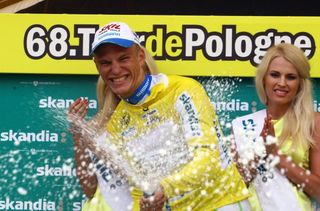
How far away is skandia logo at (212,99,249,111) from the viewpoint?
3.40 meters

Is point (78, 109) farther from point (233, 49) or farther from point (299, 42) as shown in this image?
point (299, 42)

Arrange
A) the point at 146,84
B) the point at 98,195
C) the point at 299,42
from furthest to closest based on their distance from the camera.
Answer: the point at 299,42 < the point at 98,195 < the point at 146,84

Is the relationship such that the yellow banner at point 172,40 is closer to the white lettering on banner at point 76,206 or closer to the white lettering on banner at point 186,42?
the white lettering on banner at point 186,42

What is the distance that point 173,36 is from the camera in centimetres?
337

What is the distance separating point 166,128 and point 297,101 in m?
0.59

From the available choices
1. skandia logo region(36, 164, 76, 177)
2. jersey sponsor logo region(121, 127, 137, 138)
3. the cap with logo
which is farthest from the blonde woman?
skandia logo region(36, 164, 76, 177)

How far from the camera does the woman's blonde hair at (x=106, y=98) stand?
10.0ft

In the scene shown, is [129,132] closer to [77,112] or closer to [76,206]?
[77,112]

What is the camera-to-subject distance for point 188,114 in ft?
9.14

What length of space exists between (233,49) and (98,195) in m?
0.96

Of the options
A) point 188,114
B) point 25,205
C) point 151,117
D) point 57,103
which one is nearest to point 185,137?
point 188,114

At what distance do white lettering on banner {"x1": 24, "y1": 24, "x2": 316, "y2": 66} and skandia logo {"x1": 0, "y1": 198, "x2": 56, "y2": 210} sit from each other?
0.73m

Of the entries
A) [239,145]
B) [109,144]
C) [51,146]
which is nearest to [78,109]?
[109,144]

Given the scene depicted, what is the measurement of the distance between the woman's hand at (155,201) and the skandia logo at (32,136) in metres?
0.94
